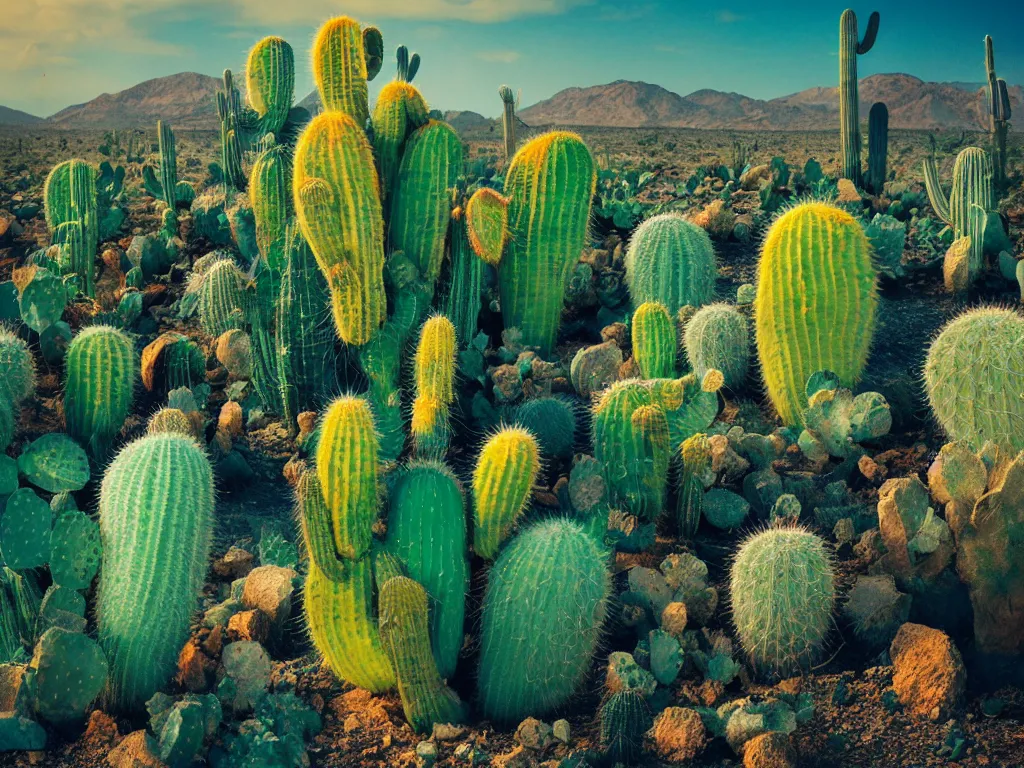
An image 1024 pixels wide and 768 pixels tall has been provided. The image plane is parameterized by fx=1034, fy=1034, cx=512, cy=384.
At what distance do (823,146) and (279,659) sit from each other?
88.3 ft

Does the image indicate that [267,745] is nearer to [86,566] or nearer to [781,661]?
[86,566]

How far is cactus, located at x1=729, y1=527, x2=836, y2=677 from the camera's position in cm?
346

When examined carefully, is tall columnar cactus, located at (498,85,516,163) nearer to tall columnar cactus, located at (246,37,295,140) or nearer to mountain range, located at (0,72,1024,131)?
tall columnar cactus, located at (246,37,295,140)

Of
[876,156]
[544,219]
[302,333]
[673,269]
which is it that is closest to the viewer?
[302,333]

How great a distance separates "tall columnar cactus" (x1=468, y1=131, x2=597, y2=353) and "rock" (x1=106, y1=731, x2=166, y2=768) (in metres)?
3.22

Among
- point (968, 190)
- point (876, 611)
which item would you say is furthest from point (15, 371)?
point (968, 190)

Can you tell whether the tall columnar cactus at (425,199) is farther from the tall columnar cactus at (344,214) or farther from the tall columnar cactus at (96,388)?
the tall columnar cactus at (96,388)

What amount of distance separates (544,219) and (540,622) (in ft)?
9.30

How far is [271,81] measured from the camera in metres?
7.08

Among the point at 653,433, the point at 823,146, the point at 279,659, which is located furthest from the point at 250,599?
the point at 823,146

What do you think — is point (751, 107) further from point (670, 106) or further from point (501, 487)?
point (501, 487)

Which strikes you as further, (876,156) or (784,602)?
(876,156)

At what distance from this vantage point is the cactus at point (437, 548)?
3404mm

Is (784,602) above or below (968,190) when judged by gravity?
below
